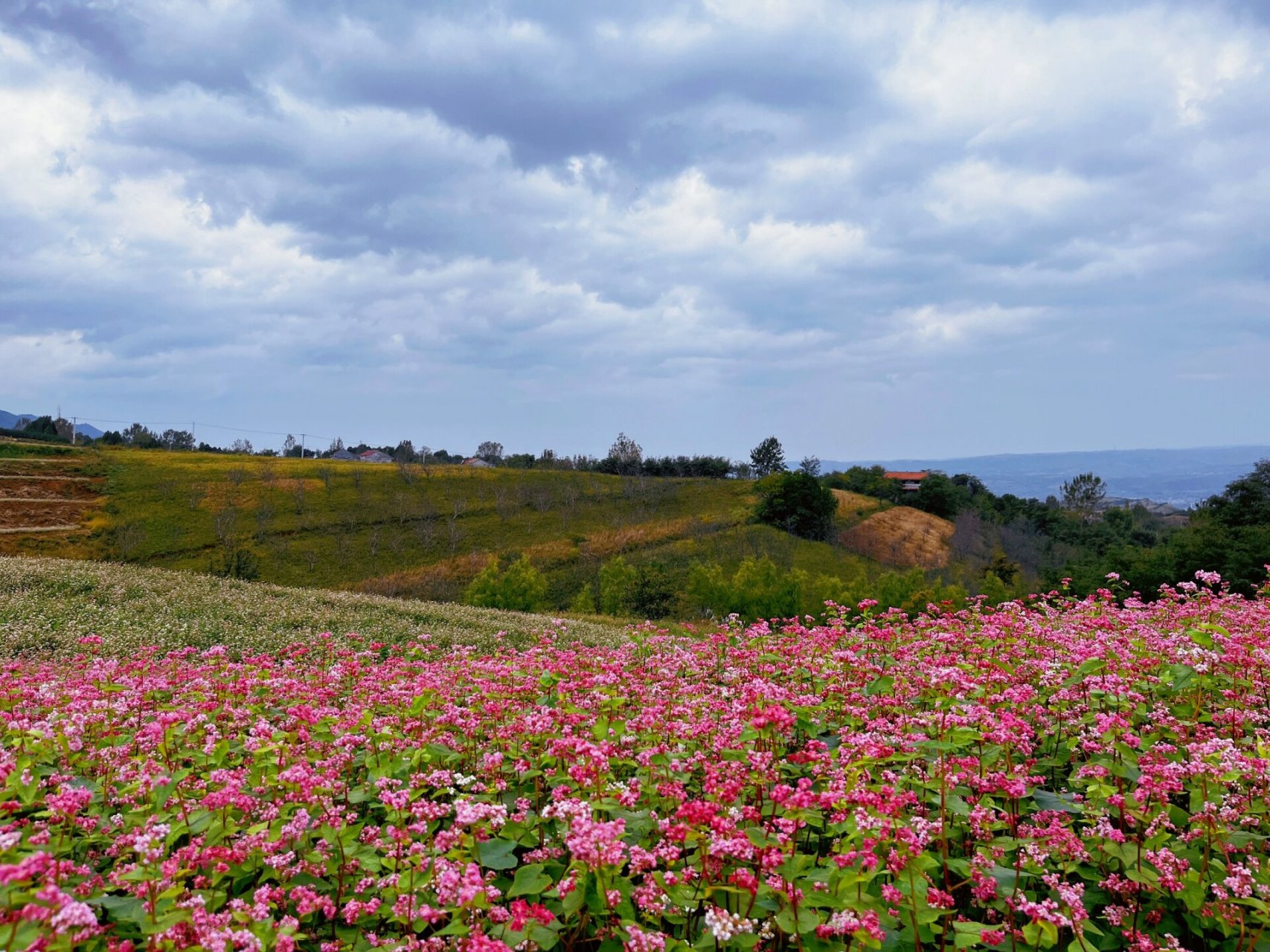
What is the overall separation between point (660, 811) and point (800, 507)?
297 ft

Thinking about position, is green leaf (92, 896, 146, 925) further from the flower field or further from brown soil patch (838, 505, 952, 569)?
brown soil patch (838, 505, 952, 569)

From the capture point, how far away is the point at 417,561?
75.3m

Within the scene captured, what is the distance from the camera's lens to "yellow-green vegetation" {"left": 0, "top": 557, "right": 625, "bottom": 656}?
60.2ft

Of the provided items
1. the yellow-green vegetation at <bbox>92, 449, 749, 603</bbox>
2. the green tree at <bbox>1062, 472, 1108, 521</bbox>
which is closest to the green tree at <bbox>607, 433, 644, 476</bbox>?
the yellow-green vegetation at <bbox>92, 449, 749, 603</bbox>

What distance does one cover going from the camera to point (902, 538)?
9669 centimetres

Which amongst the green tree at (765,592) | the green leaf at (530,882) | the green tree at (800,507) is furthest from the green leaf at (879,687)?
the green tree at (800,507)

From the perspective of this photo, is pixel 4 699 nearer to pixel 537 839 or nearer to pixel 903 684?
pixel 537 839

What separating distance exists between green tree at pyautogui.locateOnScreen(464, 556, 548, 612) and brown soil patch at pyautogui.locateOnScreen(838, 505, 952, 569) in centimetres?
5151

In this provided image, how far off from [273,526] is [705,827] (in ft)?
283

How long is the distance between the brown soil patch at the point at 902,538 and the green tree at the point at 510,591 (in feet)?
169

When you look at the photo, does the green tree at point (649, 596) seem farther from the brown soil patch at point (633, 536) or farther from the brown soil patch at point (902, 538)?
the brown soil patch at point (902, 538)

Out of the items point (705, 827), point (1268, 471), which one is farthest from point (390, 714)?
point (1268, 471)

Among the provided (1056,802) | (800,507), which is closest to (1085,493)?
(800,507)

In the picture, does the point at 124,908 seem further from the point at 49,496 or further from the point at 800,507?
the point at 49,496
